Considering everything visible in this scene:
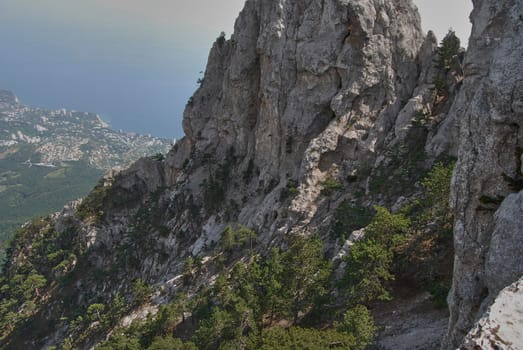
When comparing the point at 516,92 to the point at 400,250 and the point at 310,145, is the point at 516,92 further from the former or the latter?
the point at 310,145

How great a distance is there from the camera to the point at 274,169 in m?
60.3

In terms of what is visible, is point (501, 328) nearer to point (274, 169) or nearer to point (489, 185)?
point (489, 185)

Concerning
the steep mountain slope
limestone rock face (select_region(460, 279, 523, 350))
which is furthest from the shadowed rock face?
limestone rock face (select_region(460, 279, 523, 350))

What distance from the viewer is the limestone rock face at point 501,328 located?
8.92 metres

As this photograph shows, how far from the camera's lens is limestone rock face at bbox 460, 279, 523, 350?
8.92 metres

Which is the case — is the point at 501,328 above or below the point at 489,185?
below

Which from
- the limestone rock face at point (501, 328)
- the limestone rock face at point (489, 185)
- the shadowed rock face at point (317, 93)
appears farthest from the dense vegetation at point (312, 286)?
the limestone rock face at point (501, 328)

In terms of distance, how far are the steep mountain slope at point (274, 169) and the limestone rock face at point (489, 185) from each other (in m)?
9.63

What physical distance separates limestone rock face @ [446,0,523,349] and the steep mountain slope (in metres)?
9.63

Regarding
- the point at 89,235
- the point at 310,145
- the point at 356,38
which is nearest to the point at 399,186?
the point at 310,145

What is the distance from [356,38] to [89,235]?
67.2m

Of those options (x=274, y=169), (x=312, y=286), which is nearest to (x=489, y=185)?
(x=312, y=286)

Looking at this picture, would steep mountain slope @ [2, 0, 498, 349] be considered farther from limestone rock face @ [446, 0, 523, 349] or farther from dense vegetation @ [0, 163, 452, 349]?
limestone rock face @ [446, 0, 523, 349]

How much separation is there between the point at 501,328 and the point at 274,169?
51.4 meters
